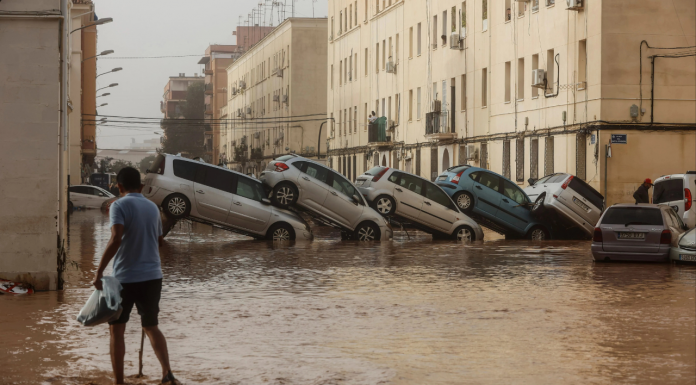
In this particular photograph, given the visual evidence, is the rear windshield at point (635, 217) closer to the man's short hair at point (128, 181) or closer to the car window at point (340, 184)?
the car window at point (340, 184)

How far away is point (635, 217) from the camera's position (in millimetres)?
20922

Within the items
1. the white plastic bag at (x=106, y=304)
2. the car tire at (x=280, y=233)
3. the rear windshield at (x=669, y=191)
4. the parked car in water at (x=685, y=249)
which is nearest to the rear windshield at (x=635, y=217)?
the parked car in water at (x=685, y=249)

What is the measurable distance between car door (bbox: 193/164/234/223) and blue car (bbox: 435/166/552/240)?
22.8 ft

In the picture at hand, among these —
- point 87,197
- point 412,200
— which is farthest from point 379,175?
point 87,197

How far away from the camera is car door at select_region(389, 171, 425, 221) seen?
2792cm

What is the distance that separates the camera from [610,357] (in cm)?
936

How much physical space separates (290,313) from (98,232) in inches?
839

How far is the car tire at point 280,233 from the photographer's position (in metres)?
26.5

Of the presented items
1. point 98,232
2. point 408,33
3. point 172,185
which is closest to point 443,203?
point 172,185

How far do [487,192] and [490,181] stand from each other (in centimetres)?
32

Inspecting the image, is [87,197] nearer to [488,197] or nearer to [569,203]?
[488,197]

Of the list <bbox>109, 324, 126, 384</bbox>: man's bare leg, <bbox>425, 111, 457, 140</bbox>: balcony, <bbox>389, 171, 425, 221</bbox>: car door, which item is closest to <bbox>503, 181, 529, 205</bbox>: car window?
<bbox>389, 171, 425, 221</bbox>: car door

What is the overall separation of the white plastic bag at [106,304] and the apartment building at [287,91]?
66.6 meters

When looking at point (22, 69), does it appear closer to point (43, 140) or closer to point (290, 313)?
point (43, 140)
